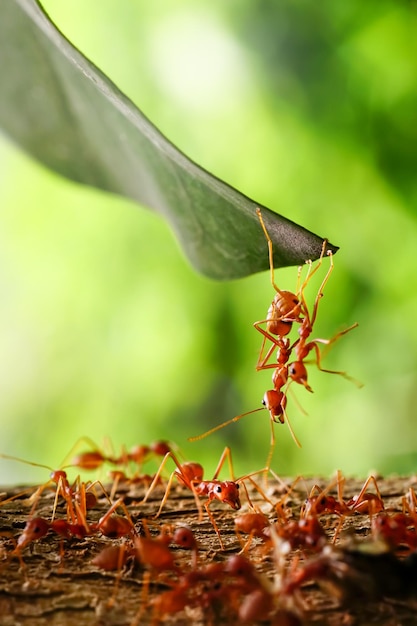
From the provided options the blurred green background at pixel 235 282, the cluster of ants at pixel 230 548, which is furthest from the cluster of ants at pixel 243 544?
the blurred green background at pixel 235 282

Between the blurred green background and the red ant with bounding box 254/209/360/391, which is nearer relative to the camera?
the red ant with bounding box 254/209/360/391

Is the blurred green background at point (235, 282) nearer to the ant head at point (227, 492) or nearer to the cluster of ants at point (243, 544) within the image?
the cluster of ants at point (243, 544)

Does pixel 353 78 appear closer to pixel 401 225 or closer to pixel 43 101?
pixel 401 225

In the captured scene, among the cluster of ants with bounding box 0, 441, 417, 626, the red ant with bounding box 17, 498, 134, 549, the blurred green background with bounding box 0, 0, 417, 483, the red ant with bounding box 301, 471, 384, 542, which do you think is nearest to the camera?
the cluster of ants with bounding box 0, 441, 417, 626

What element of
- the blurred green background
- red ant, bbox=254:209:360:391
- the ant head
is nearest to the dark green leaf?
red ant, bbox=254:209:360:391

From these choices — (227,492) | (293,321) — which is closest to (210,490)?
(227,492)

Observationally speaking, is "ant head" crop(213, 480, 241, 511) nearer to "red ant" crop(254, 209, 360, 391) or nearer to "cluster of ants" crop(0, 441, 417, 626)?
"cluster of ants" crop(0, 441, 417, 626)
